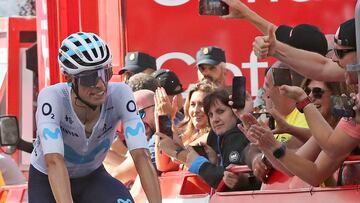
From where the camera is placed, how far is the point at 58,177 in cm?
704

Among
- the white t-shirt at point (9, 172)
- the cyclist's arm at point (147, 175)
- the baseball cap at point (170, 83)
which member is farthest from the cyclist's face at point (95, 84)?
the white t-shirt at point (9, 172)

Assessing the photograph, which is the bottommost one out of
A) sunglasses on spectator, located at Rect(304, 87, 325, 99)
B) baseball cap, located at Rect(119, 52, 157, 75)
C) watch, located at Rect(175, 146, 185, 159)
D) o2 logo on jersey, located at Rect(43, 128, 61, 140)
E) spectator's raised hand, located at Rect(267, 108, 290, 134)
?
baseball cap, located at Rect(119, 52, 157, 75)

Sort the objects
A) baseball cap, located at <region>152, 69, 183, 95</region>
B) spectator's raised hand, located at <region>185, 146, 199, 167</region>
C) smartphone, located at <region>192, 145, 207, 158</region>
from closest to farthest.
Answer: spectator's raised hand, located at <region>185, 146, 199, 167</region>
smartphone, located at <region>192, 145, 207, 158</region>
baseball cap, located at <region>152, 69, 183, 95</region>

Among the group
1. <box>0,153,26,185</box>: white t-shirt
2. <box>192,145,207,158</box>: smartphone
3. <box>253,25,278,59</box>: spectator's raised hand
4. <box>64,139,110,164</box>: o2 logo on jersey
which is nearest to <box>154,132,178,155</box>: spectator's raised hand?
<box>192,145,207,158</box>: smartphone

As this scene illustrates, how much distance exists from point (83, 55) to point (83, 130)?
1.62 feet

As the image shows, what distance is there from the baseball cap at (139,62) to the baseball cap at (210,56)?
49 centimetres

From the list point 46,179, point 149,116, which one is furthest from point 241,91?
point 149,116

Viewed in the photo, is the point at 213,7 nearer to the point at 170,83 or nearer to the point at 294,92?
the point at 294,92

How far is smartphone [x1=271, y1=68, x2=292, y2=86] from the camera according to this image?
23.8 ft

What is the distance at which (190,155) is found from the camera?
27.0ft

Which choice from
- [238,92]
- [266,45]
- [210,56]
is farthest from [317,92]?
[210,56]

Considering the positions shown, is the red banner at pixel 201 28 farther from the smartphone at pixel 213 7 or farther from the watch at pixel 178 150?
the smartphone at pixel 213 7

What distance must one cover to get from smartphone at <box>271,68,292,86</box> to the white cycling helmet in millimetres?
979

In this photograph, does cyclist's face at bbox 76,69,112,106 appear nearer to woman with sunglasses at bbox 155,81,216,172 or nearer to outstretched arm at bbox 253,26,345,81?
outstretched arm at bbox 253,26,345,81
